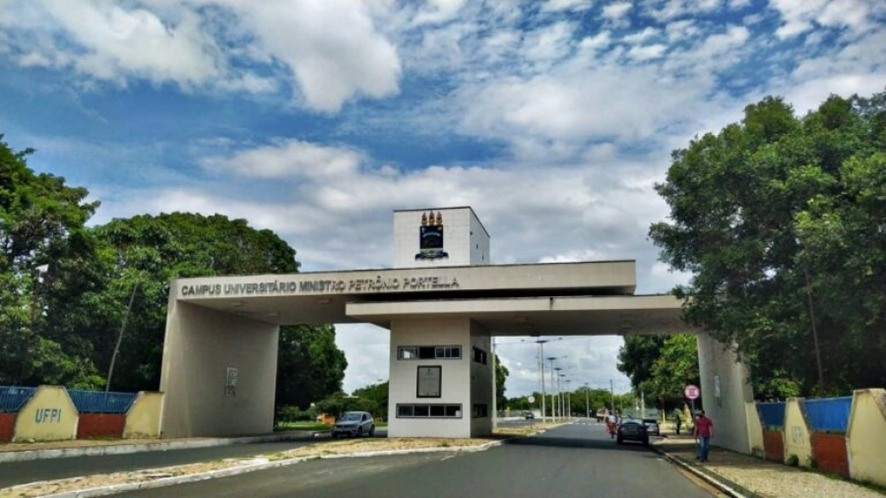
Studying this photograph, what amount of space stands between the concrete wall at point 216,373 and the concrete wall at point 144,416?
0.38 meters

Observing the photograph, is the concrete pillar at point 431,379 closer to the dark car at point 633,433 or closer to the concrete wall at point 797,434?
the dark car at point 633,433

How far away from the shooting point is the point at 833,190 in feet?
57.9

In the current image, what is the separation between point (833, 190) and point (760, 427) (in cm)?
948

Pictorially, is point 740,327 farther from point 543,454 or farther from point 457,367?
point 457,367

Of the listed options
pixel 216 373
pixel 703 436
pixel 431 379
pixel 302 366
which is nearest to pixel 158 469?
pixel 703 436

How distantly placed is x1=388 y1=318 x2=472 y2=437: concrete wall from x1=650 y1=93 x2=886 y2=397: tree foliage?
39.0 feet

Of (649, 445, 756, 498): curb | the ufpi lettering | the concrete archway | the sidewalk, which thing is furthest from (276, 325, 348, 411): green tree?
the sidewalk

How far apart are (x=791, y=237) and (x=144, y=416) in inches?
1018

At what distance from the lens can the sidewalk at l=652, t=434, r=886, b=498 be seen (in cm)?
1270

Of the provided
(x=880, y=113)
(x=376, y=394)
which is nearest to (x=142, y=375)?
(x=880, y=113)

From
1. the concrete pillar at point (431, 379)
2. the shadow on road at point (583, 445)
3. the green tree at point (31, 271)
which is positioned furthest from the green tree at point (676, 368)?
the green tree at point (31, 271)

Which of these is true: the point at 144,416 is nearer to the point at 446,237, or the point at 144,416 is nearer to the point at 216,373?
the point at 216,373

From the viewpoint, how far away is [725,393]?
96.8 feet

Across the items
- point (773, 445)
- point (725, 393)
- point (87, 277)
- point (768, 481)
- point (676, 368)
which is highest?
point (87, 277)
